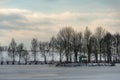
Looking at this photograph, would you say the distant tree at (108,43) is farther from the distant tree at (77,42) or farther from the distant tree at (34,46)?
the distant tree at (34,46)

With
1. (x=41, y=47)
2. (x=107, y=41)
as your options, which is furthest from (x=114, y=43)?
(x=41, y=47)

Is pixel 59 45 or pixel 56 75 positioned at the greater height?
pixel 59 45

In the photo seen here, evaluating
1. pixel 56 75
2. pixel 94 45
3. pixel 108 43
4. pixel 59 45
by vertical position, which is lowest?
pixel 56 75

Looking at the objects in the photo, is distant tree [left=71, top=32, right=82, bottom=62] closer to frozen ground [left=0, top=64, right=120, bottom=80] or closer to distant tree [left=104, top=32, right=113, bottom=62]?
distant tree [left=104, top=32, right=113, bottom=62]

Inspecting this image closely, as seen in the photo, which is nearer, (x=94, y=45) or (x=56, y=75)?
(x=56, y=75)

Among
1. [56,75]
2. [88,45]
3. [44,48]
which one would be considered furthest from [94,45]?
[56,75]

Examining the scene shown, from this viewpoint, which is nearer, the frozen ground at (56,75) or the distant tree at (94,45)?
the frozen ground at (56,75)

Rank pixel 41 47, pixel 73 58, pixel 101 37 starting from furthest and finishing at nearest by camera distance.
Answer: pixel 41 47 → pixel 73 58 → pixel 101 37

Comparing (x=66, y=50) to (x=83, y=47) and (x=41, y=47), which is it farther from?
(x=41, y=47)

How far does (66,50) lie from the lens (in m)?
159

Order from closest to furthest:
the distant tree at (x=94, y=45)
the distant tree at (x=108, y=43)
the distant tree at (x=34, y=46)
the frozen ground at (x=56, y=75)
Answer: the frozen ground at (x=56, y=75) < the distant tree at (x=94, y=45) < the distant tree at (x=108, y=43) < the distant tree at (x=34, y=46)

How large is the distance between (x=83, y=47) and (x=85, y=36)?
5515mm

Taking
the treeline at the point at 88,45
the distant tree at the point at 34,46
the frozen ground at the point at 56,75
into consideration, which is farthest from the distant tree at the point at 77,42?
the frozen ground at the point at 56,75

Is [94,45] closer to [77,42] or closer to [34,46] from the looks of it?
[77,42]
